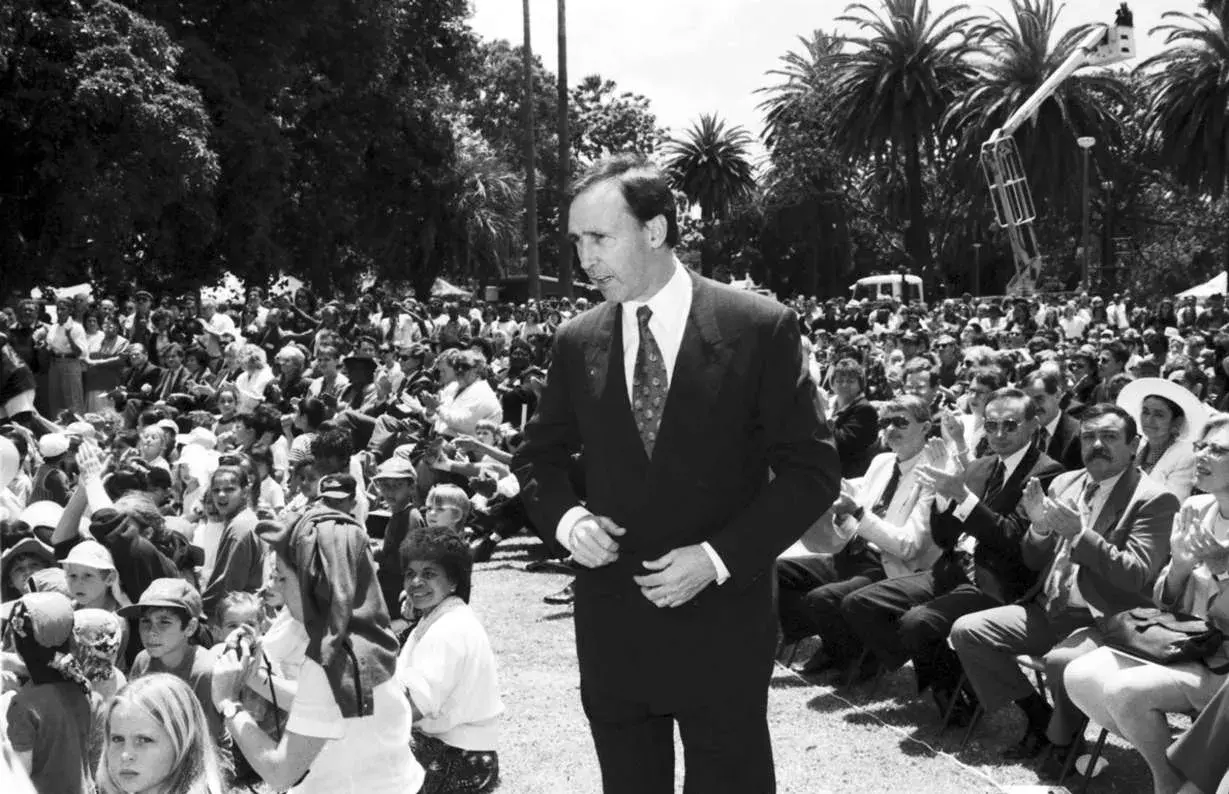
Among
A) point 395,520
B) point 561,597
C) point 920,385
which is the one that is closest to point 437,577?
point 395,520

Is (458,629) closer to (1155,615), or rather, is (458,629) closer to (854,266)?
(1155,615)

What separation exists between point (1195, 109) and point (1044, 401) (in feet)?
120

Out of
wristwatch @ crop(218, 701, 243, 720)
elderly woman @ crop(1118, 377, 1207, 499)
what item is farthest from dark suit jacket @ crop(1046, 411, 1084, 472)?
wristwatch @ crop(218, 701, 243, 720)

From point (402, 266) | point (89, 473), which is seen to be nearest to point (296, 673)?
point (89, 473)

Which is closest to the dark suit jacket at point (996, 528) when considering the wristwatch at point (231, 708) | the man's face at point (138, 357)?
the wristwatch at point (231, 708)

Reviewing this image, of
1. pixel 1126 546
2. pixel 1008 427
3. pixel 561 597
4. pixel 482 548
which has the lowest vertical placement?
pixel 561 597

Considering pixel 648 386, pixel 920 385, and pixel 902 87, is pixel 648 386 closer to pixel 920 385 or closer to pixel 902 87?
pixel 920 385

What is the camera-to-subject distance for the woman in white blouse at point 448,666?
513cm

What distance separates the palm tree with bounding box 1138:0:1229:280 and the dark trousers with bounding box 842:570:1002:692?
3743 centimetres

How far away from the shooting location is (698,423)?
291 cm

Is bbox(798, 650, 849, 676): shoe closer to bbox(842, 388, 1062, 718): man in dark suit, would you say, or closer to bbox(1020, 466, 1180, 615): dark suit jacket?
bbox(842, 388, 1062, 718): man in dark suit

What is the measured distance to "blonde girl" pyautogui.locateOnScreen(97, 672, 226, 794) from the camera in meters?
3.33

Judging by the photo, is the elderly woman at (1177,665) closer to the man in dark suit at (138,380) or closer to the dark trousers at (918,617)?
the dark trousers at (918,617)

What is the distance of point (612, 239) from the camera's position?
2.95m
